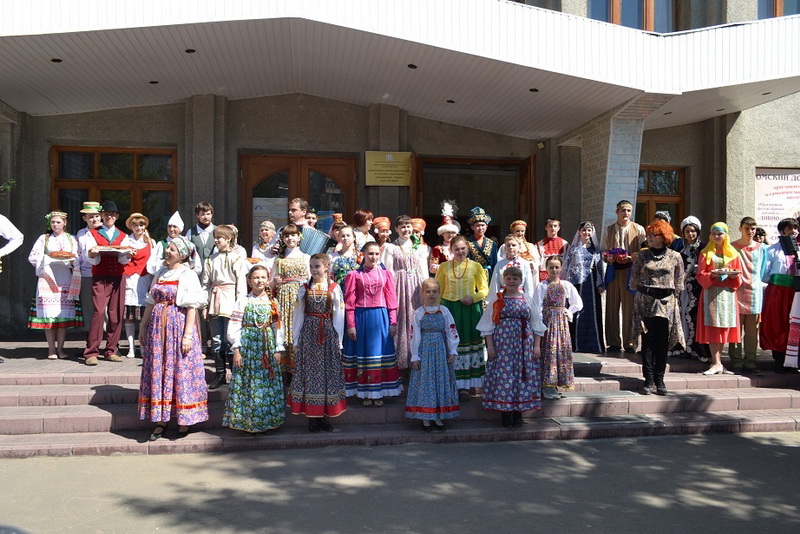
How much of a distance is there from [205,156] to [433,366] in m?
5.88

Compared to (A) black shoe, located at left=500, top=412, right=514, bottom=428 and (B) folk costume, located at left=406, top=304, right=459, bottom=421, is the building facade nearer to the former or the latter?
(B) folk costume, located at left=406, top=304, right=459, bottom=421

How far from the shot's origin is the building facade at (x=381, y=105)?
8.01 m

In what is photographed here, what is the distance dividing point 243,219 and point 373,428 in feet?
18.0

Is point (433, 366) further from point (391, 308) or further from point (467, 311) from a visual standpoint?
point (467, 311)

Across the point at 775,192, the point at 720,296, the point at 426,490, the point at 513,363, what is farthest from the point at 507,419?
the point at 775,192

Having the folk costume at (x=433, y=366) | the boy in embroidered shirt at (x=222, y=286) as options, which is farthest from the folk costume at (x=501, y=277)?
the boy in embroidered shirt at (x=222, y=286)

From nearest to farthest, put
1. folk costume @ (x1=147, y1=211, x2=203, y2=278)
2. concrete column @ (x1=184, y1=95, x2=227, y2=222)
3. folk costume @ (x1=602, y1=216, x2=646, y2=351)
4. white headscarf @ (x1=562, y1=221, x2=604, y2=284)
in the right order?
folk costume @ (x1=147, y1=211, x2=203, y2=278) < white headscarf @ (x1=562, y1=221, x2=604, y2=284) < folk costume @ (x1=602, y1=216, x2=646, y2=351) < concrete column @ (x1=184, y1=95, x2=227, y2=222)

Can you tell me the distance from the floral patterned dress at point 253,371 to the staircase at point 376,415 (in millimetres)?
176

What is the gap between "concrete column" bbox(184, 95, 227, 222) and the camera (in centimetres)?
1021

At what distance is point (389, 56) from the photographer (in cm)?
866

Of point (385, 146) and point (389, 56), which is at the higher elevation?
point (389, 56)

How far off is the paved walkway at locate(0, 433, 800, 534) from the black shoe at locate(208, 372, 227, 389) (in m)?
1.15

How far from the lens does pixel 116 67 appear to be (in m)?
8.63

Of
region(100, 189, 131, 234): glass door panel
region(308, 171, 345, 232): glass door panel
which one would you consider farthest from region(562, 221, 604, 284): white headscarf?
region(100, 189, 131, 234): glass door panel
